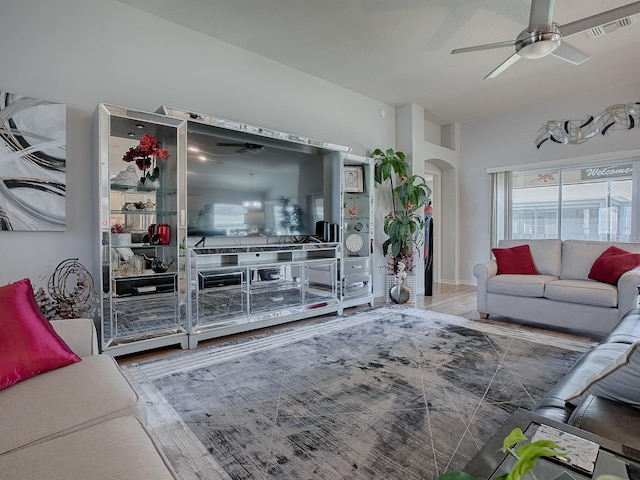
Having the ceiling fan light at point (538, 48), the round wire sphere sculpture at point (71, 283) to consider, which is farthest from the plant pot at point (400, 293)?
the round wire sphere sculpture at point (71, 283)

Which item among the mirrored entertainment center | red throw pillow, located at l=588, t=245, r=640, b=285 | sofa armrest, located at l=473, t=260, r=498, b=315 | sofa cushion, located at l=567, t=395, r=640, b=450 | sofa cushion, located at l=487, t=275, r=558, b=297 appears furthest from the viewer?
sofa armrest, located at l=473, t=260, r=498, b=315

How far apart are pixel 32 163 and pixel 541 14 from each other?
3735mm

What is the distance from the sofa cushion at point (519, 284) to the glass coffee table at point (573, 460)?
3.03m

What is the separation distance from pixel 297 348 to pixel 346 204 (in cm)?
215

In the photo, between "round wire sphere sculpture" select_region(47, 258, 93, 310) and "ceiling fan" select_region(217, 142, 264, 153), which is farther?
"ceiling fan" select_region(217, 142, 264, 153)

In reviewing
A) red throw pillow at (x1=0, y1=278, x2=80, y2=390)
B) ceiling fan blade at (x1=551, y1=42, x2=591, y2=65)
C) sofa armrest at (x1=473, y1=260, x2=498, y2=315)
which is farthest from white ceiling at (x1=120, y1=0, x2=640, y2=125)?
red throw pillow at (x1=0, y1=278, x2=80, y2=390)

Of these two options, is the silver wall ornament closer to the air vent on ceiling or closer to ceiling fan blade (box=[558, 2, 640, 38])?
the air vent on ceiling

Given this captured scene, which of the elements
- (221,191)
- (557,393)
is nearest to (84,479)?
(557,393)

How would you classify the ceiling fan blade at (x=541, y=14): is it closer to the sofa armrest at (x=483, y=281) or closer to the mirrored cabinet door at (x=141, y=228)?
the sofa armrest at (x=483, y=281)

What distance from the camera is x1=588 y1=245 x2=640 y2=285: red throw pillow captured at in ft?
10.9

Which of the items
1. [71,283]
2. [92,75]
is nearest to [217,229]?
[71,283]

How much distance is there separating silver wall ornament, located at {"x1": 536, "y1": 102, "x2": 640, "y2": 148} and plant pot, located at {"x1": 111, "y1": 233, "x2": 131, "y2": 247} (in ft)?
19.3

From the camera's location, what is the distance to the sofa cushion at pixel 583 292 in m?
3.17

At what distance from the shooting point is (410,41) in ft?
11.4
